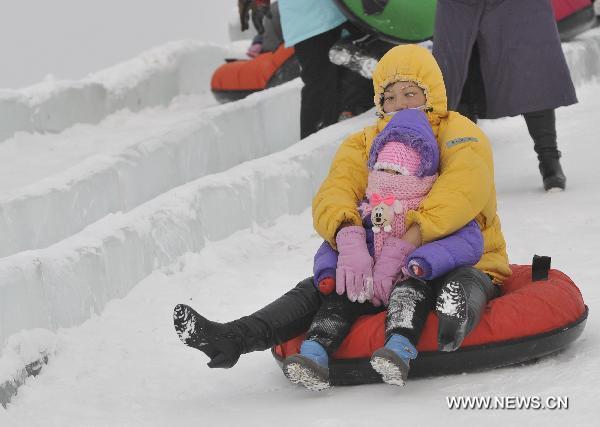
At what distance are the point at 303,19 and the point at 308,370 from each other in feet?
12.1

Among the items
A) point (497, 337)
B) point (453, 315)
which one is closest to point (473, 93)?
point (497, 337)

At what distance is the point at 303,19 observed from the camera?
6.50m

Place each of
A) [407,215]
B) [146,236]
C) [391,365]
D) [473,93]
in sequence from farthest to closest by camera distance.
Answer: [473,93], [146,236], [407,215], [391,365]

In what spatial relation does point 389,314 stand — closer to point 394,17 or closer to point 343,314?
point 343,314

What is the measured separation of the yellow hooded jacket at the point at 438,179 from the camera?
3.37m

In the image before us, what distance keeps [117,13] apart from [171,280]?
9.65 metres

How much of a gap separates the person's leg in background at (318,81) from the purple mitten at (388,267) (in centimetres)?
333

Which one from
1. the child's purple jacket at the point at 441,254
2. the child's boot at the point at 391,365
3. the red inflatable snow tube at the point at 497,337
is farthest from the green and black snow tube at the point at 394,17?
the child's boot at the point at 391,365

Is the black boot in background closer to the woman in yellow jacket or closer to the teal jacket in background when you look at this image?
the teal jacket in background

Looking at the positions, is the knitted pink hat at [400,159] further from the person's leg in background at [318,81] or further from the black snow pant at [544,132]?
the person's leg in background at [318,81]

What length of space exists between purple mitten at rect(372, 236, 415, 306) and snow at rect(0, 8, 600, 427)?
10.4 inches

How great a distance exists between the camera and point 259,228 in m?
5.14

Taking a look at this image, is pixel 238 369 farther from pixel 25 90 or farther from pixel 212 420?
pixel 25 90

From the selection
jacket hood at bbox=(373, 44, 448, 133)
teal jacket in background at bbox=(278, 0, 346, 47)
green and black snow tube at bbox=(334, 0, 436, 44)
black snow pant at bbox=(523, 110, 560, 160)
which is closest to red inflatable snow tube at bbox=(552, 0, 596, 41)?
green and black snow tube at bbox=(334, 0, 436, 44)
